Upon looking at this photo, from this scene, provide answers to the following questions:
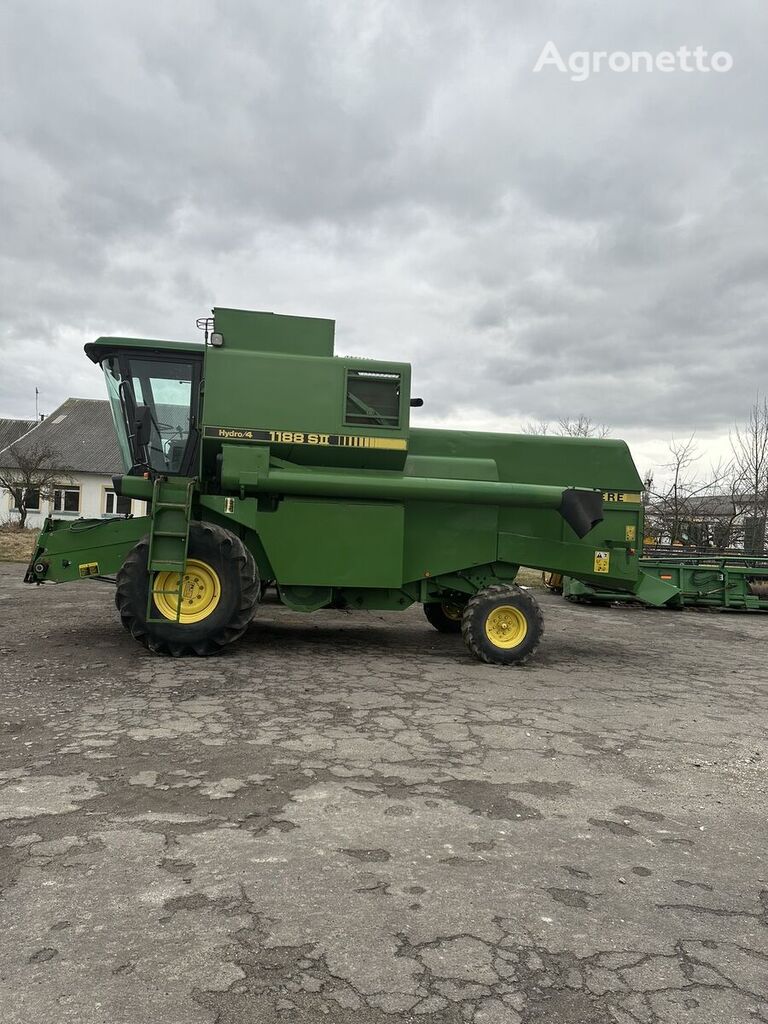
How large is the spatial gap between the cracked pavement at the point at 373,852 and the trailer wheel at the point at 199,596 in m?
0.67

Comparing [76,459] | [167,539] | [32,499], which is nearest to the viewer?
[167,539]

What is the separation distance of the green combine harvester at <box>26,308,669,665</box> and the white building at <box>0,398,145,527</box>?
1077 inches

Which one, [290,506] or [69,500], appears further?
[69,500]

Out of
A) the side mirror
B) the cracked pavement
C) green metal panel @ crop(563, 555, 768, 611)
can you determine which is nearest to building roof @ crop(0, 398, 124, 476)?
green metal panel @ crop(563, 555, 768, 611)

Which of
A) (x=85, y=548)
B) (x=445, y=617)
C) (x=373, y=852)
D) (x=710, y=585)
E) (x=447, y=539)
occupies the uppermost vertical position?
(x=447, y=539)

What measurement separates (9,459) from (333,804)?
3610 centimetres

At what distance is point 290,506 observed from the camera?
7.61 metres

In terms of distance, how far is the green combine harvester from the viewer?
7191mm

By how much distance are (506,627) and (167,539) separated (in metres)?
3.69

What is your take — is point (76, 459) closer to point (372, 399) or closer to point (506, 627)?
point (372, 399)

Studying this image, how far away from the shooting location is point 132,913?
2.53 m


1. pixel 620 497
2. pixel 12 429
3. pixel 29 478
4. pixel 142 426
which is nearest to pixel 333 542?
pixel 142 426

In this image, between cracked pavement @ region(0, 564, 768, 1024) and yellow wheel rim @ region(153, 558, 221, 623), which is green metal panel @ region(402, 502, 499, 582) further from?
yellow wheel rim @ region(153, 558, 221, 623)

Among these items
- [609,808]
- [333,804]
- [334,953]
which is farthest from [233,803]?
[609,808]
